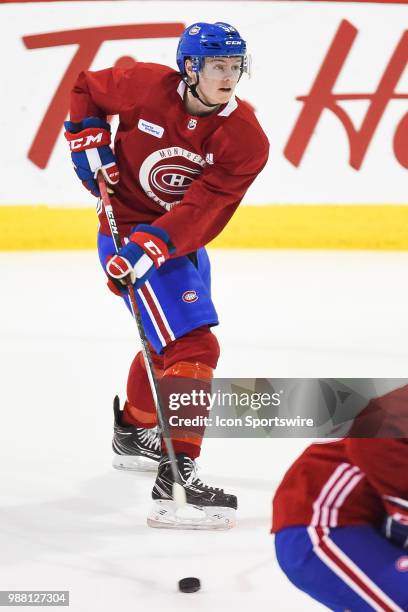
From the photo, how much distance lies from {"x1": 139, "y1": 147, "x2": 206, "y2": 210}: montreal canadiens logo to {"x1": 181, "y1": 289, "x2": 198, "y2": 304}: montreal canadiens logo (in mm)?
279

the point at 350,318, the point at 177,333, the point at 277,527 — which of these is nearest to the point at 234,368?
the point at 350,318

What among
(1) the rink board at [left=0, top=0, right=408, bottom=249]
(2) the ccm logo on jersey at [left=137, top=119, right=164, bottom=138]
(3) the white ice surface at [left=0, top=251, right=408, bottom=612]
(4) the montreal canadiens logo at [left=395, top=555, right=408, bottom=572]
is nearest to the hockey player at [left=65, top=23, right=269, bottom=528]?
(2) the ccm logo on jersey at [left=137, top=119, right=164, bottom=138]

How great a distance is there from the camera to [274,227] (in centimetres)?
577

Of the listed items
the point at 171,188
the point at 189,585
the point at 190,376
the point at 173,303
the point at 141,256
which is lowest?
the point at 189,585

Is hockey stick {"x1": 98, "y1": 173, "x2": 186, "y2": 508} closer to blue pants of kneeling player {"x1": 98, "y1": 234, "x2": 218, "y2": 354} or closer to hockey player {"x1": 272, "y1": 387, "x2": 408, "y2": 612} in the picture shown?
blue pants of kneeling player {"x1": 98, "y1": 234, "x2": 218, "y2": 354}

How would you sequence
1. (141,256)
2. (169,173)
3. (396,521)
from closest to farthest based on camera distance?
(396,521), (141,256), (169,173)

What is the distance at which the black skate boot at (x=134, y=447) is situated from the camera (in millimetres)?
2871

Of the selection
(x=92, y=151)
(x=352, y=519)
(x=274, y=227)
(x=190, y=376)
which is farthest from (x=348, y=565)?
(x=274, y=227)

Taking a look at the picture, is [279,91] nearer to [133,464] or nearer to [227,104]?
[227,104]

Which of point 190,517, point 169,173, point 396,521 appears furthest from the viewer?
A: point 169,173

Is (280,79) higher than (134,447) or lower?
higher

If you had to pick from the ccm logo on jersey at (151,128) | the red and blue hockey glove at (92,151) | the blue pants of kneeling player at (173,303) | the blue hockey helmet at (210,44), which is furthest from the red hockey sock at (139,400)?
the blue hockey helmet at (210,44)

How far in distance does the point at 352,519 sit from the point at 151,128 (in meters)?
1.41

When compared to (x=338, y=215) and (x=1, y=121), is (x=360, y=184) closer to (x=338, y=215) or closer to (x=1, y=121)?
(x=338, y=215)
